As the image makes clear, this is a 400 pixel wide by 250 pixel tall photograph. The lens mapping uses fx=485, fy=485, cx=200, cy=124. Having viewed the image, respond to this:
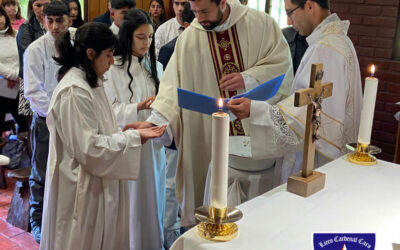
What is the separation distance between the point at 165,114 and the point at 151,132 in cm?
20

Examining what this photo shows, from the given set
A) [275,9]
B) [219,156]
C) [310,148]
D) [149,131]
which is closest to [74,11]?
[275,9]

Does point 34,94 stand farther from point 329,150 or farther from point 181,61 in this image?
point 329,150

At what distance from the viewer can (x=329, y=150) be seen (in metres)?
2.32

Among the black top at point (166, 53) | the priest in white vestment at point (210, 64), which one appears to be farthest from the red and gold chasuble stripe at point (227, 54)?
the black top at point (166, 53)

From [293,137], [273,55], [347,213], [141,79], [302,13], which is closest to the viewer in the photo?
[347,213]

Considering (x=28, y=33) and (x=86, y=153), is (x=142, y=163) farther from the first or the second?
(x=28, y=33)

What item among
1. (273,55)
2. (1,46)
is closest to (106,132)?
(273,55)

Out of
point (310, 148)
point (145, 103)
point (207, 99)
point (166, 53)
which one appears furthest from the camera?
point (166, 53)

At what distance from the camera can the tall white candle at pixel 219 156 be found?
136cm

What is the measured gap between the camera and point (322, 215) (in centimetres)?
160

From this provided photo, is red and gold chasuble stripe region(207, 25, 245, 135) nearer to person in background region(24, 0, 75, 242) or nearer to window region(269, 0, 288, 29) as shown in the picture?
person in background region(24, 0, 75, 242)

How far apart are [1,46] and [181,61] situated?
3.36 meters

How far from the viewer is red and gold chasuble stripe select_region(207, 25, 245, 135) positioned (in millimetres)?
2848

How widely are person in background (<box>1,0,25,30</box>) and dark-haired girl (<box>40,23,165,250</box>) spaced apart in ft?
13.3
